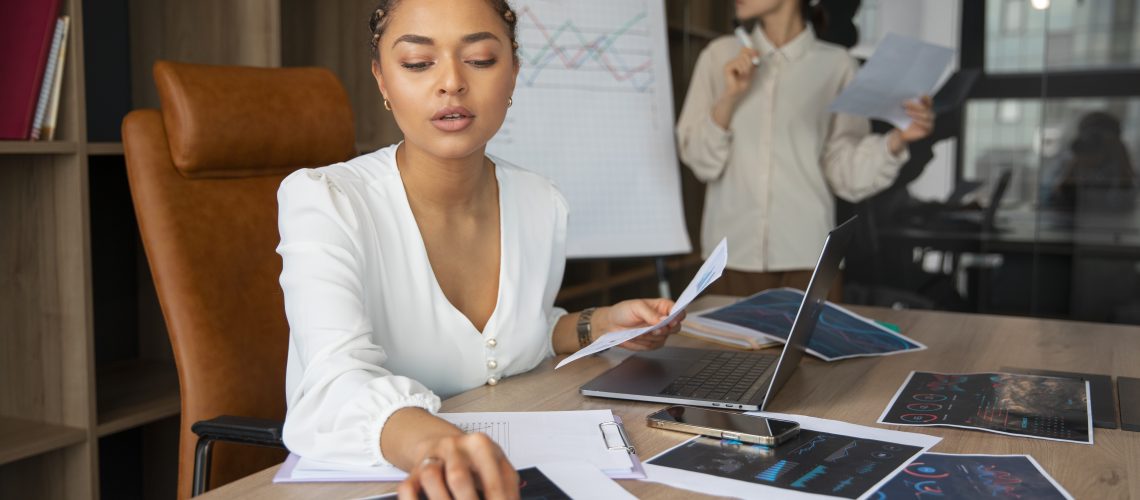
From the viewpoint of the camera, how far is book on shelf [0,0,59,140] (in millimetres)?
1738

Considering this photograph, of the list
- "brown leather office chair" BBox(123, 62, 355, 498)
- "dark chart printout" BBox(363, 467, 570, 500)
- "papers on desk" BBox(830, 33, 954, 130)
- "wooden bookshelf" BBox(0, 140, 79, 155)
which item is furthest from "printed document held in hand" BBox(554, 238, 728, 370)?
"papers on desk" BBox(830, 33, 954, 130)

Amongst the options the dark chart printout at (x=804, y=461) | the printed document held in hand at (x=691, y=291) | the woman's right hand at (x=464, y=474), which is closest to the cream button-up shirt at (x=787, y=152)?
the printed document held in hand at (x=691, y=291)

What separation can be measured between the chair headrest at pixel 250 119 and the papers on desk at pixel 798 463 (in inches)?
34.4

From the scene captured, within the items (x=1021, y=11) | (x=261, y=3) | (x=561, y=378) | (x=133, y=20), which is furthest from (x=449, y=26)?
(x=1021, y=11)

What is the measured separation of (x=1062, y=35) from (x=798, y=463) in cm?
277

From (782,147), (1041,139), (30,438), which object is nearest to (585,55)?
(782,147)

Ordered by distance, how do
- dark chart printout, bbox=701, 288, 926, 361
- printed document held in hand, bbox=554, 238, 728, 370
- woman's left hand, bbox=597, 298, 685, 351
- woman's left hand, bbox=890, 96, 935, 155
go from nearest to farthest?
printed document held in hand, bbox=554, 238, 728, 370 → woman's left hand, bbox=597, 298, 685, 351 → dark chart printout, bbox=701, 288, 926, 361 → woman's left hand, bbox=890, 96, 935, 155

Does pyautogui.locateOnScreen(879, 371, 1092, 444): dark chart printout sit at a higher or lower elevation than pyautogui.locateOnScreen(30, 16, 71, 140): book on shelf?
lower

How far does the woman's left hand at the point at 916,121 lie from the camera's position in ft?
7.79

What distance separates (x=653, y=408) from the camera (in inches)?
45.8

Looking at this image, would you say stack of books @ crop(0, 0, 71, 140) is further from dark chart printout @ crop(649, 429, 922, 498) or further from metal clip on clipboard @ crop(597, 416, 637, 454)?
dark chart printout @ crop(649, 429, 922, 498)

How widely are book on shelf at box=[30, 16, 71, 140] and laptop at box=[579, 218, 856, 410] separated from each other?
115 centimetres

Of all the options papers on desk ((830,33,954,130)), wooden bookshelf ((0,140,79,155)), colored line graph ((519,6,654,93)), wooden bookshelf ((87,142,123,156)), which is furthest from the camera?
colored line graph ((519,6,654,93))

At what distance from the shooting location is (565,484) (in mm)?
870
